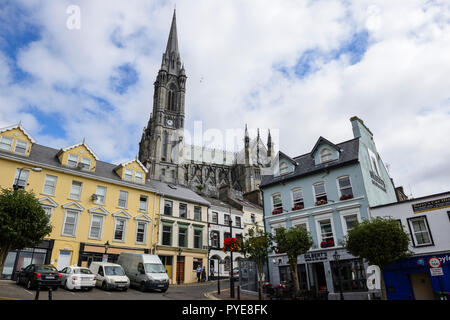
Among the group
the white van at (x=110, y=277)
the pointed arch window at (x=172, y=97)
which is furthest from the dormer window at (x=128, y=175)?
the pointed arch window at (x=172, y=97)

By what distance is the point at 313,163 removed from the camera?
87.0ft

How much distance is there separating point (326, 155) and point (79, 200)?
2203 centimetres

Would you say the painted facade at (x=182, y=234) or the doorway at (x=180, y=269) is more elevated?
the painted facade at (x=182, y=234)

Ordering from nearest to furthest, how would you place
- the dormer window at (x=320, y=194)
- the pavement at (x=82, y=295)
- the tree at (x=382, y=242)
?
the pavement at (x=82, y=295) → the tree at (x=382, y=242) → the dormer window at (x=320, y=194)

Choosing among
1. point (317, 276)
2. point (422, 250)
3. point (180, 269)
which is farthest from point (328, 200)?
point (180, 269)

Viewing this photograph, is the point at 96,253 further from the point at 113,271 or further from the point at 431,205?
the point at 431,205

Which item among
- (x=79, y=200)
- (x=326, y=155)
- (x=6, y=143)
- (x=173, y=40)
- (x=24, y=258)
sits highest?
(x=173, y=40)

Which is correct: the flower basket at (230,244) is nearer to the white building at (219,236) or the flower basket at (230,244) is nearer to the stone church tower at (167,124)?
the white building at (219,236)

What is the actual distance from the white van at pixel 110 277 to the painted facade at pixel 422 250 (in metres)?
17.0

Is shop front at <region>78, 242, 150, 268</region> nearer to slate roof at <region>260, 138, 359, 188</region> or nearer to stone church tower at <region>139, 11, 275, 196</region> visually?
slate roof at <region>260, 138, 359, 188</region>

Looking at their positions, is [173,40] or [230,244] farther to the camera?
[173,40]

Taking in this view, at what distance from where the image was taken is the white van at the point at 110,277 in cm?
1917

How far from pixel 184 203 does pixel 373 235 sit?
22008 mm
